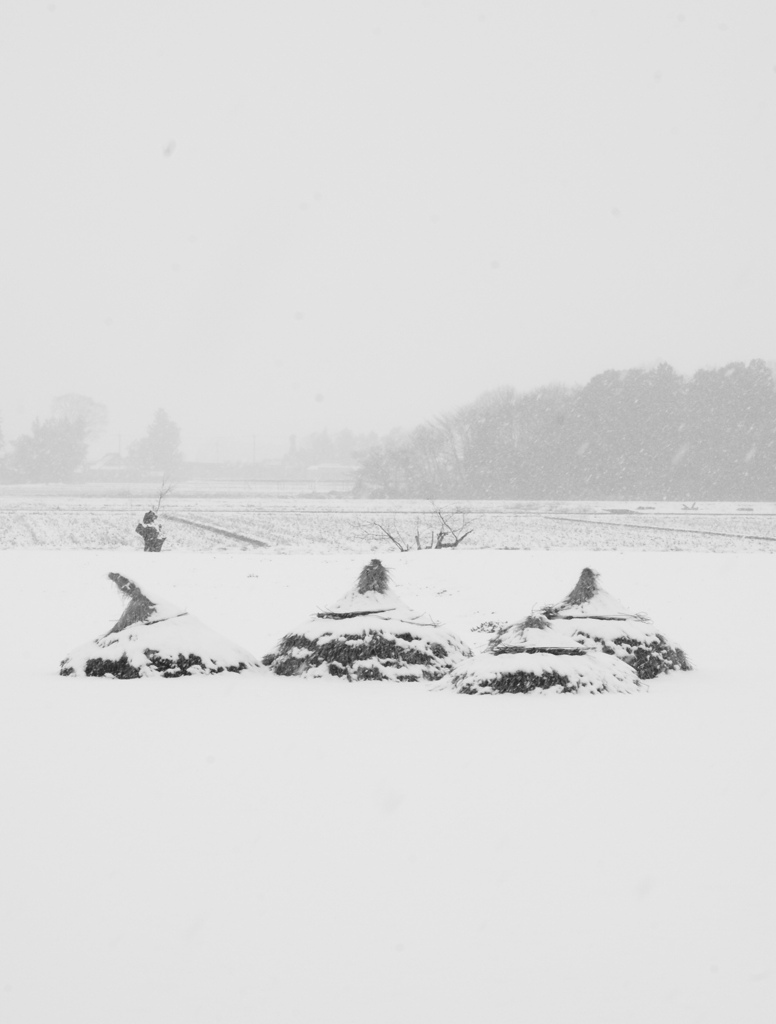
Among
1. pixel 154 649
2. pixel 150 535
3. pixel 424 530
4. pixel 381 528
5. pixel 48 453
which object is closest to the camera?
pixel 154 649

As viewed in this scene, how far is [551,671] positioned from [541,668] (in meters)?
0.08

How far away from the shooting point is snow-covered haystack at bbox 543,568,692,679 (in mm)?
8555

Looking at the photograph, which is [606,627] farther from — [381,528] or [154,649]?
[381,528]

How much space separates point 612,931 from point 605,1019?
1.91 ft

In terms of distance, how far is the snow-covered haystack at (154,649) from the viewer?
8328 millimetres

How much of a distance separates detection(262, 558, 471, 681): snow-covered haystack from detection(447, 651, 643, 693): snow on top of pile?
0.64 m

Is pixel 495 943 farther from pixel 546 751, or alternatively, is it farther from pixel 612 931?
pixel 546 751

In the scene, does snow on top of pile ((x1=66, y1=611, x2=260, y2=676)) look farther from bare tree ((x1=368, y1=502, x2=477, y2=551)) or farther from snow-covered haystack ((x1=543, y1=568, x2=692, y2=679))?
bare tree ((x1=368, y1=502, x2=477, y2=551))

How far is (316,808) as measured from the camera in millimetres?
5047

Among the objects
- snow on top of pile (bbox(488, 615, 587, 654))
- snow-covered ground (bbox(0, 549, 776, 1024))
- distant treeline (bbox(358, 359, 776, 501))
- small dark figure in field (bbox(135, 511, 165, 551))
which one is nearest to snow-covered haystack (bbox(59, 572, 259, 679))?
snow-covered ground (bbox(0, 549, 776, 1024))

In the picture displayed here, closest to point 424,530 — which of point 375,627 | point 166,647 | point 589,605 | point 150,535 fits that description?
point 150,535

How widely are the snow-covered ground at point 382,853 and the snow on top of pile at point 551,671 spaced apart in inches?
7.6

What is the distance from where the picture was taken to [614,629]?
8.64 metres

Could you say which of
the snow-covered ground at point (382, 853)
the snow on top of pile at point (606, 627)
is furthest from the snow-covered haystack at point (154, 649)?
the snow on top of pile at point (606, 627)
